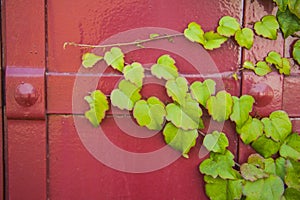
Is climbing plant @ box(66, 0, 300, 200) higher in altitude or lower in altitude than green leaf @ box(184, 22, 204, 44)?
lower

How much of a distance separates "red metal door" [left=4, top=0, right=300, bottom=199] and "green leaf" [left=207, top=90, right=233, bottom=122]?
0.05 meters

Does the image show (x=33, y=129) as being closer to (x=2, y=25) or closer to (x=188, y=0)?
(x=2, y=25)

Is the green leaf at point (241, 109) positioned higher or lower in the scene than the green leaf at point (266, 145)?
higher

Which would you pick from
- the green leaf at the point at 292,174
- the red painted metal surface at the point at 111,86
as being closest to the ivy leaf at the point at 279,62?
the red painted metal surface at the point at 111,86

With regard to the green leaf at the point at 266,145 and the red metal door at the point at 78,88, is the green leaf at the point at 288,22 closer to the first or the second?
the red metal door at the point at 78,88

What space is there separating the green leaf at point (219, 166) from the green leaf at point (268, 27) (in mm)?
424

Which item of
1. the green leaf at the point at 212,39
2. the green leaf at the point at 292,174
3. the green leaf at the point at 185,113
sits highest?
the green leaf at the point at 212,39

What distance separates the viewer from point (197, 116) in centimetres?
129

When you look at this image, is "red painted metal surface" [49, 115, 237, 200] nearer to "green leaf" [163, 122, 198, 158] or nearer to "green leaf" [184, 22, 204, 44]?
"green leaf" [163, 122, 198, 158]

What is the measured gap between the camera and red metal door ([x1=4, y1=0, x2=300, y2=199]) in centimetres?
126

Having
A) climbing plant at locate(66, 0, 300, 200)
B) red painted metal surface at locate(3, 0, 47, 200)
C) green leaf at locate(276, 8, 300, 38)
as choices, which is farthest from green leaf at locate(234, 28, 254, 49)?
red painted metal surface at locate(3, 0, 47, 200)

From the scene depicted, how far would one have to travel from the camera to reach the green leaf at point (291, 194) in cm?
131

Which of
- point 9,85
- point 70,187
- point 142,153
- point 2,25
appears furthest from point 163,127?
point 2,25

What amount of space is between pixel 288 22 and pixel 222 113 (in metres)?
0.39
